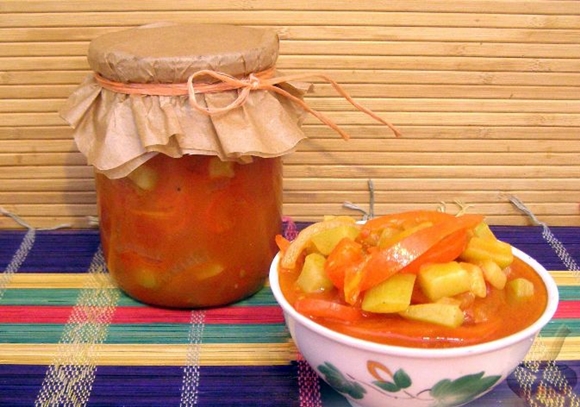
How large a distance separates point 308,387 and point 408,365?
175 millimetres

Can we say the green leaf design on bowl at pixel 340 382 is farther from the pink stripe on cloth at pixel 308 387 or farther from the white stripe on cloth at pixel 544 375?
the white stripe on cloth at pixel 544 375

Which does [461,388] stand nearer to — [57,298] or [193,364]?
[193,364]

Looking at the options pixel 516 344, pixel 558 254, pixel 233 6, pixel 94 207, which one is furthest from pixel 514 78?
pixel 94 207

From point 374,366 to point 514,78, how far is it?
589 mm

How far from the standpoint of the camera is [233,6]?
975mm

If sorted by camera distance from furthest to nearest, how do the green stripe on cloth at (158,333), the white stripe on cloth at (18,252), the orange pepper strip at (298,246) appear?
1. the white stripe on cloth at (18,252)
2. the green stripe on cloth at (158,333)
3. the orange pepper strip at (298,246)

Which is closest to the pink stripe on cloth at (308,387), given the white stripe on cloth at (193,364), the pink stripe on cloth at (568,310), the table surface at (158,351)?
the table surface at (158,351)

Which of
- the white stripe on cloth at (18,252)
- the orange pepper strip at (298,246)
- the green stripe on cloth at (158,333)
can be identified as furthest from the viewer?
the white stripe on cloth at (18,252)

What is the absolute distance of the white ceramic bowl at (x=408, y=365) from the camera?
1.91 feet

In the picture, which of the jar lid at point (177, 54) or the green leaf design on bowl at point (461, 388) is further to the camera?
the jar lid at point (177, 54)

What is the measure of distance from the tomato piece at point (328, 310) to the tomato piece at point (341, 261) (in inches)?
0.9

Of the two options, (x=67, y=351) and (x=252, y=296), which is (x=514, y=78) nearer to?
(x=252, y=296)

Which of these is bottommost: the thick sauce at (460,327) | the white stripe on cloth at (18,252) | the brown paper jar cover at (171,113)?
the white stripe on cloth at (18,252)

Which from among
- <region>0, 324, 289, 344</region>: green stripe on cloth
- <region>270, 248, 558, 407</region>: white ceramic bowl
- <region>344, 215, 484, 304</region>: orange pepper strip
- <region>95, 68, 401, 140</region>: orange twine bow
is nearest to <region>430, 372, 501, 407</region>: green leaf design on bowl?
<region>270, 248, 558, 407</region>: white ceramic bowl
